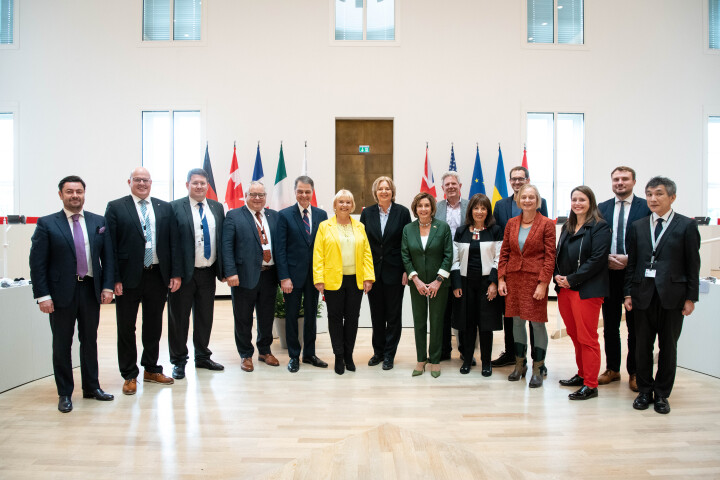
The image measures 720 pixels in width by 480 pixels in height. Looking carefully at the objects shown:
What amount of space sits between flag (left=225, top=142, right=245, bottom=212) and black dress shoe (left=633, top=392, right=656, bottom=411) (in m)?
6.36

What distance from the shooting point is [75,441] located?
264 cm

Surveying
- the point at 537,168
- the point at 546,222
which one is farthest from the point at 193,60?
the point at 546,222

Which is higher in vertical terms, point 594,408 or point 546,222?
point 546,222

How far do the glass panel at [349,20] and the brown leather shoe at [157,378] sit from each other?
21.5ft

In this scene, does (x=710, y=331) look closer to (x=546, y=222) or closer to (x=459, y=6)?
(x=546, y=222)

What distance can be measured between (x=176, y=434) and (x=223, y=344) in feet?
7.48

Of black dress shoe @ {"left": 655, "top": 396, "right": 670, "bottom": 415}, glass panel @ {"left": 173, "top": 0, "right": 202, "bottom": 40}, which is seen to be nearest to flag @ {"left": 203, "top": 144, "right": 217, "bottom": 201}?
glass panel @ {"left": 173, "top": 0, "right": 202, "bottom": 40}

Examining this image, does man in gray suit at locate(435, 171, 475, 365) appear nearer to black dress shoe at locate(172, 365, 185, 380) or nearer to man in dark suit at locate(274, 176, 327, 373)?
man in dark suit at locate(274, 176, 327, 373)

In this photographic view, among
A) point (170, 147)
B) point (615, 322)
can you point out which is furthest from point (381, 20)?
point (615, 322)

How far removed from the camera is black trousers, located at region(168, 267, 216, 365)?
383 centimetres

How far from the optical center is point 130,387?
343 cm

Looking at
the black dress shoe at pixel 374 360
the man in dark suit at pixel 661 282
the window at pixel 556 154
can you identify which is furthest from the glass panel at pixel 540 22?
the black dress shoe at pixel 374 360

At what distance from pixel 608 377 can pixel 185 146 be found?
24.5ft

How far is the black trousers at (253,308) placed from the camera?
404 centimetres
